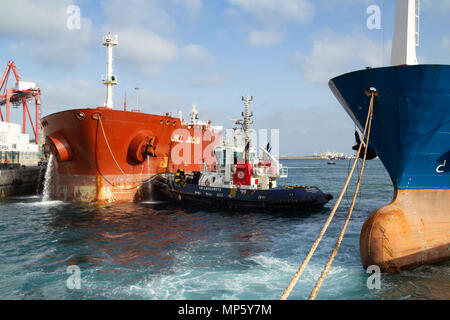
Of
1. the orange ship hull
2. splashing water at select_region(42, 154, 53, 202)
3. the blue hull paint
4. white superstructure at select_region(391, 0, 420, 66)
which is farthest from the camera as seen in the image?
splashing water at select_region(42, 154, 53, 202)

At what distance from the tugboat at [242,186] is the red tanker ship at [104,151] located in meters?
2.36

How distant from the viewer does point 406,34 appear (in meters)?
10.1

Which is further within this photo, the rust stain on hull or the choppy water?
the rust stain on hull

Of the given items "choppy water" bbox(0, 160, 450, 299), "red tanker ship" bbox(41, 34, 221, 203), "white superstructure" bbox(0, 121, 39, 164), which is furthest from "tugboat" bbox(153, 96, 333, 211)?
"white superstructure" bbox(0, 121, 39, 164)

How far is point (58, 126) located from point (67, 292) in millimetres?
16593

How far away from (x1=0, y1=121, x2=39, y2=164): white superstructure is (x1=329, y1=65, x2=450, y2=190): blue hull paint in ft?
168

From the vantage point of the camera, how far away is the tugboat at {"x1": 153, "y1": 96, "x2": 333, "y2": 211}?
18.8 metres

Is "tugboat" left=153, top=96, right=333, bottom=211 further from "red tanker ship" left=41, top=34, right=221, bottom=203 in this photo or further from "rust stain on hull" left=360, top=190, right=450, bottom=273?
"rust stain on hull" left=360, top=190, right=450, bottom=273

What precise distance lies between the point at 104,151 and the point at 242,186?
916 cm

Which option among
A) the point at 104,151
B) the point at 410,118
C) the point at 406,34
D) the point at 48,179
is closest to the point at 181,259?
the point at 410,118

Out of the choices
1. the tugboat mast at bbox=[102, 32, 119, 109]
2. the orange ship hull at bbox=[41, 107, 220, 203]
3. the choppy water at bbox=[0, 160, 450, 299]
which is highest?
the tugboat mast at bbox=[102, 32, 119, 109]

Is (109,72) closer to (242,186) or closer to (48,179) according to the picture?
(48,179)

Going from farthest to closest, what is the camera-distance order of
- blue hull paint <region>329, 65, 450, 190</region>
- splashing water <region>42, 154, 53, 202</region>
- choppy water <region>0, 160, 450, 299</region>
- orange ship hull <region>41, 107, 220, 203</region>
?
splashing water <region>42, 154, 53, 202</region> < orange ship hull <region>41, 107, 220, 203</region> < blue hull paint <region>329, 65, 450, 190</region> < choppy water <region>0, 160, 450, 299</region>
